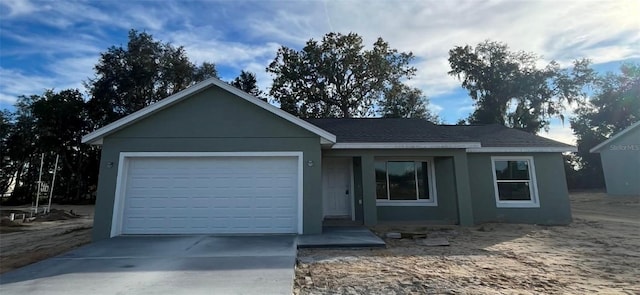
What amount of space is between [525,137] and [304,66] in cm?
1958

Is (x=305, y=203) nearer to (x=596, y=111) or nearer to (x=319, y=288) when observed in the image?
(x=319, y=288)

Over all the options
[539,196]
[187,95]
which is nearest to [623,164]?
[539,196]

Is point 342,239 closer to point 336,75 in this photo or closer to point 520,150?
point 520,150

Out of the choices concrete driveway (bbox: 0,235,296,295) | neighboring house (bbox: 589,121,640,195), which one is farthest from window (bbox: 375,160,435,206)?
neighboring house (bbox: 589,121,640,195)

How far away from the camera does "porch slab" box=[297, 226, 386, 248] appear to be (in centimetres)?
718

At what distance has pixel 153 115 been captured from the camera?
9.11 metres

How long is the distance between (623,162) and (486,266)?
2147cm

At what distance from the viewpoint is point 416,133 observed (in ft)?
35.8

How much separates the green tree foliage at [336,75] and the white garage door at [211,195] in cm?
1885

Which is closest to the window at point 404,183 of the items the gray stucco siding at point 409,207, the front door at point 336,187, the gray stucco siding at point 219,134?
the gray stucco siding at point 409,207

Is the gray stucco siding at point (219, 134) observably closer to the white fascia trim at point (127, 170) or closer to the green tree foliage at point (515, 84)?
the white fascia trim at point (127, 170)

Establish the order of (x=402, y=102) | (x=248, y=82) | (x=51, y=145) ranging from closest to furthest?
(x=51, y=145), (x=402, y=102), (x=248, y=82)

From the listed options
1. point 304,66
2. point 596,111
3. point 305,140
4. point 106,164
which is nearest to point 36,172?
point 304,66

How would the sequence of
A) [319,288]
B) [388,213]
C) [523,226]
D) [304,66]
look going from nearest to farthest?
[319,288] → [523,226] → [388,213] → [304,66]
